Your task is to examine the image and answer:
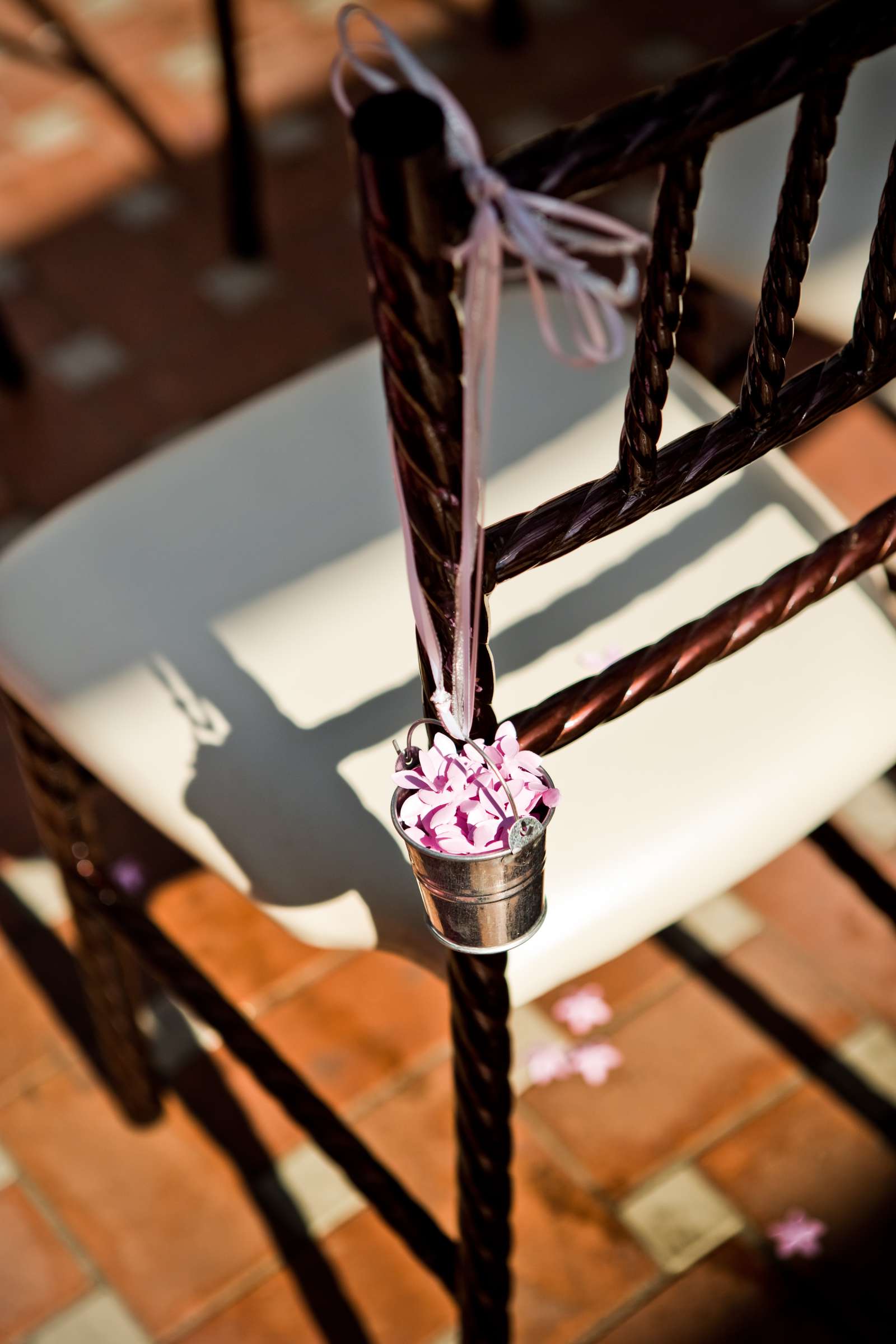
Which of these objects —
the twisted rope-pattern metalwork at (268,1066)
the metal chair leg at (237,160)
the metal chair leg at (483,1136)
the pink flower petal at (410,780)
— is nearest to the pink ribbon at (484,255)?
the pink flower petal at (410,780)

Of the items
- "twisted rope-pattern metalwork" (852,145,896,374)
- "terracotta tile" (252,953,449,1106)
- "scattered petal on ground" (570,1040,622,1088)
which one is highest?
"twisted rope-pattern metalwork" (852,145,896,374)

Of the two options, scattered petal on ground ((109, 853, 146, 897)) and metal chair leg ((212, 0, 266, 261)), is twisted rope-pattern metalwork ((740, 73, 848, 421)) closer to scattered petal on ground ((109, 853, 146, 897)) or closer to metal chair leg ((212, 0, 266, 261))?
scattered petal on ground ((109, 853, 146, 897))

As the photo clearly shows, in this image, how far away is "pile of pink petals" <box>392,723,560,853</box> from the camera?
69 centimetres

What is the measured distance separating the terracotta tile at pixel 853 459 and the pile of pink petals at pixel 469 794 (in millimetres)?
1507

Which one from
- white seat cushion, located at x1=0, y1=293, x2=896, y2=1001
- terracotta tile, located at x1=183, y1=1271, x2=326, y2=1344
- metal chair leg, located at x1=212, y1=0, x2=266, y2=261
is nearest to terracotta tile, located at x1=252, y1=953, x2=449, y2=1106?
terracotta tile, located at x1=183, y1=1271, x2=326, y2=1344

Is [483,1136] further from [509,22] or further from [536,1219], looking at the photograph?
[509,22]

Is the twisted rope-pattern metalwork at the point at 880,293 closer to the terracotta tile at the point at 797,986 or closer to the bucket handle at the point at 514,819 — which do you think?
the bucket handle at the point at 514,819

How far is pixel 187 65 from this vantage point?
2988mm

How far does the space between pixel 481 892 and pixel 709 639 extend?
20cm

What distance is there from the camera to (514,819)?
70 cm

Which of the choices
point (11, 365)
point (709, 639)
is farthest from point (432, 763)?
point (11, 365)

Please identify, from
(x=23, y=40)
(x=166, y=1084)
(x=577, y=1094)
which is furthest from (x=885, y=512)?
(x=23, y=40)

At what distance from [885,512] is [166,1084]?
1.13 meters

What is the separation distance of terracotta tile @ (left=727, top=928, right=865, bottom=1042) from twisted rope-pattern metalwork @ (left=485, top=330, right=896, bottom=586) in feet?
3.35
